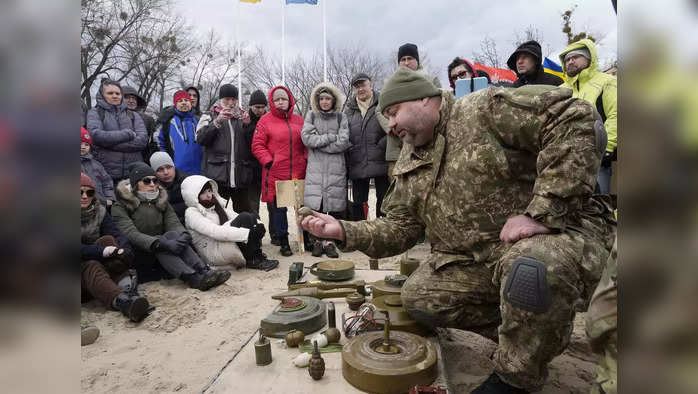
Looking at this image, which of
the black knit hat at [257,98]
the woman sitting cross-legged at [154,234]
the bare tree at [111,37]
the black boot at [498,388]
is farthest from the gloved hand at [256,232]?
the bare tree at [111,37]

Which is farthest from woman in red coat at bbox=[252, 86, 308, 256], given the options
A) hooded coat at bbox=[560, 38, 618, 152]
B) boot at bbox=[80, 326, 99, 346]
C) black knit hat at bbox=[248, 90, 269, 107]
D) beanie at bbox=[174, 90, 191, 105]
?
hooded coat at bbox=[560, 38, 618, 152]

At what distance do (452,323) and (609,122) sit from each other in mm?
2659

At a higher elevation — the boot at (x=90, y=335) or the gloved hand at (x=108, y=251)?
the gloved hand at (x=108, y=251)

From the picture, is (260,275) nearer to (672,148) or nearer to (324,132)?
(324,132)

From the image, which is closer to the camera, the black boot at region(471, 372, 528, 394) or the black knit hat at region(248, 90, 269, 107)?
the black boot at region(471, 372, 528, 394)

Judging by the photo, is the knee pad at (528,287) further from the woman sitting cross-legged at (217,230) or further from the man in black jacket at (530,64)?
the woman sitting cross-legged at (217,230)

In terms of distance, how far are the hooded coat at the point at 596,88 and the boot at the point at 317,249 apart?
325cm

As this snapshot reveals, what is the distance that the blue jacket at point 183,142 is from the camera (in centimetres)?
557

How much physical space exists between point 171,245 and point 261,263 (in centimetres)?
104

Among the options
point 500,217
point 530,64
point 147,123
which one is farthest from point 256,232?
point 530,64

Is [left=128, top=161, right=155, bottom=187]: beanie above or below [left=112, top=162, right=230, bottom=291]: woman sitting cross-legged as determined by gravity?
above

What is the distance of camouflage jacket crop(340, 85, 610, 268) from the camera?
196 centimetres

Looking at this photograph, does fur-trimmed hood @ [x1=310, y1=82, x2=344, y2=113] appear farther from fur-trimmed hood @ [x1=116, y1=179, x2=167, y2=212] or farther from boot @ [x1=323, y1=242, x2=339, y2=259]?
fur-trimmed hood @ [x1=116, y1=179, x2=167, y2=212]

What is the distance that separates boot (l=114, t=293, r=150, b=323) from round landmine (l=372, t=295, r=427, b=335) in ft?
6.30
